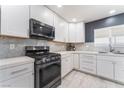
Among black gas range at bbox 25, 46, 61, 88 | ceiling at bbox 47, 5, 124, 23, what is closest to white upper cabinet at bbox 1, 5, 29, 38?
black gas range at bbox 25, 46, 61, 88

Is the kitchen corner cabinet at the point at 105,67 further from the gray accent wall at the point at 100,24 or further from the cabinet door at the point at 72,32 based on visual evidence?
the cabinet door at the point at 72,32

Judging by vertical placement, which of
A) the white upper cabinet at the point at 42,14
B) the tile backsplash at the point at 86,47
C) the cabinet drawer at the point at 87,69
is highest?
the white upper cabinet at the point at 42,14

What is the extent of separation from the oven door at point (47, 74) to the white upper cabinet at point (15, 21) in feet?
2.51

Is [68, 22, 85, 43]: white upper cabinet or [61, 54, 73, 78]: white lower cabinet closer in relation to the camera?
[61, 54, 73, 78]: white lower cabinet

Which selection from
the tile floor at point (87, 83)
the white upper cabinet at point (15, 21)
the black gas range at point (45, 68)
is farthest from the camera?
the tile floor at point (87, 83)

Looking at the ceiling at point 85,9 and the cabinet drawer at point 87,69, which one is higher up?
the ceiling at point 85,9

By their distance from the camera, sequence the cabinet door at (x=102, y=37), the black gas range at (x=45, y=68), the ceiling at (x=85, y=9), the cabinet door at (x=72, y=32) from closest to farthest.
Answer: the black gas range at (x=45, y=68) → the ceiling at (x=85, y=9) → the cabinet door at (x=102, y=37) → the cabinet door at (x=72, y=32)

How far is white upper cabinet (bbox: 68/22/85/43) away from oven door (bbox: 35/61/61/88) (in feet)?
6.71

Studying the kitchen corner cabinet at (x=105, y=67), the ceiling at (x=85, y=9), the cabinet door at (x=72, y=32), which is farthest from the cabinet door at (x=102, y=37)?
the cabinet door at (x=72, y=32)

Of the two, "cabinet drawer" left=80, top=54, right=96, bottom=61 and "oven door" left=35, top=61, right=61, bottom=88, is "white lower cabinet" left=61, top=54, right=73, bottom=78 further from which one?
"cabinet drawer" left=80, top=54, right=96, bottom=61

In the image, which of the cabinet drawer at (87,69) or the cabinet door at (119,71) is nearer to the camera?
the cabinet door at (119,71)

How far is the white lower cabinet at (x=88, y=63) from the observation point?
3.11m

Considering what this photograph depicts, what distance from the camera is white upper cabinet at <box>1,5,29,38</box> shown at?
1.41m
